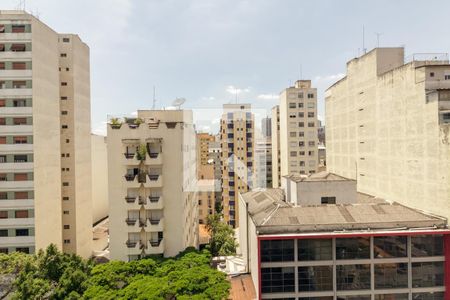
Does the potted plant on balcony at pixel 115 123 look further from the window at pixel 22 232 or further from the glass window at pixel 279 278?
the glass window at pixel 279 278

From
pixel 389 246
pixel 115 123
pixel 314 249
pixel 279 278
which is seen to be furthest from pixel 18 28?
pixel 389 246

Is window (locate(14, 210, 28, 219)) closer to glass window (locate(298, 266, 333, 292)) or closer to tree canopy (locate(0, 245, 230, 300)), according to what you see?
tree canopy (locate(0, 245, 230, 300))

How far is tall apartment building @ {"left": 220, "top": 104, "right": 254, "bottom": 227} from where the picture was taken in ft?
198

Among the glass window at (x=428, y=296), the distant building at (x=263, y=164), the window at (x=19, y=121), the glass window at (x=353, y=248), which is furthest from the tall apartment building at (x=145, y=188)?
the distant building at (x=263, y=164)

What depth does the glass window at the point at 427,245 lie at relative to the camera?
24.6m

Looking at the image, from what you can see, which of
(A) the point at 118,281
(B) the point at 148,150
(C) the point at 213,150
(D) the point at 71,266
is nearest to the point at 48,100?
(B) the point at 148,150

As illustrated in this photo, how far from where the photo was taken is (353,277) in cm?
2481

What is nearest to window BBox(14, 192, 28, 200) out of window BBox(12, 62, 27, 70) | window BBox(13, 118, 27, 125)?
window BBox(13, 118, 27, 125)

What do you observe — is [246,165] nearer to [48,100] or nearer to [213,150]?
[213,150]

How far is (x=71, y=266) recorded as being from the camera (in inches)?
904

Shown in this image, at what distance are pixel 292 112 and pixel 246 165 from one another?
48.6ft

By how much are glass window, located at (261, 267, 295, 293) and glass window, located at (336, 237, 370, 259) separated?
4.38 m

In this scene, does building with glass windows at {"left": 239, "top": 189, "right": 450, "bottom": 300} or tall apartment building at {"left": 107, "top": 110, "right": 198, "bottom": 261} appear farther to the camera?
tall apartment building at {"left": 107, "top": 110, "right": 198, "bottom": 261}

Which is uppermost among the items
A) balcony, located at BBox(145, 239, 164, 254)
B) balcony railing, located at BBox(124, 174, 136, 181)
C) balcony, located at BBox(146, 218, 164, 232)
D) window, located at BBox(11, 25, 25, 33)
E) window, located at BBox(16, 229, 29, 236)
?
window, located at BBox(11, 25, 25, 33)
